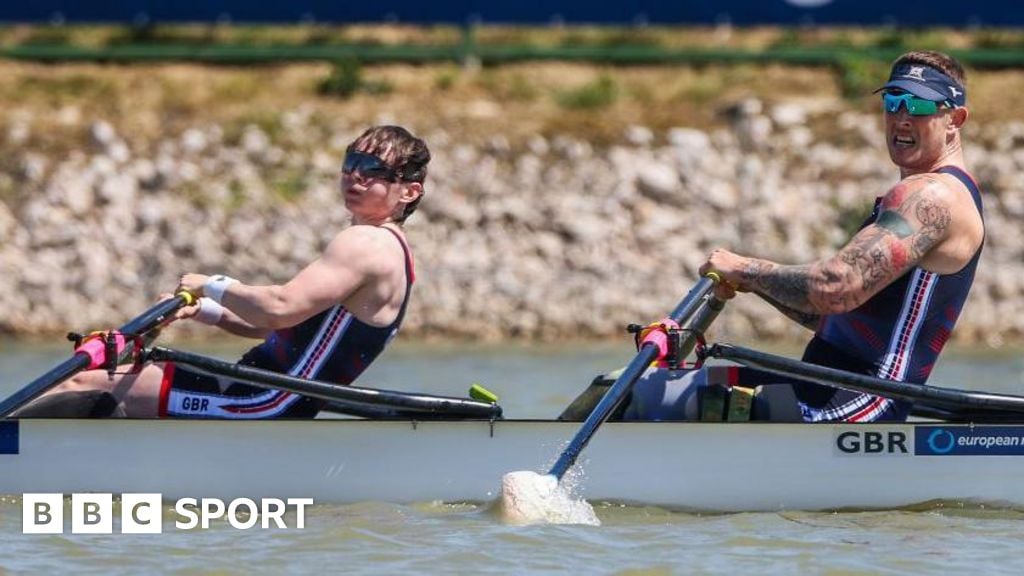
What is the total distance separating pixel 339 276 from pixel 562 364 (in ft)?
24.8

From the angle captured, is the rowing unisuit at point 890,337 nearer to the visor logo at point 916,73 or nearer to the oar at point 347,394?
the visor logo at point 916,73

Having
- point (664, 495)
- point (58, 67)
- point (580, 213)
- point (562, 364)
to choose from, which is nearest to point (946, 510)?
point (664, 495)

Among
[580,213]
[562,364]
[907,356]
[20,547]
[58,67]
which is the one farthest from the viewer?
[58,67]

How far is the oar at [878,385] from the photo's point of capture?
812 centimetres

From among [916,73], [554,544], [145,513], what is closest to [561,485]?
[554,544]

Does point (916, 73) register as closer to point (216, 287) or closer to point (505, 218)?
point (216, 287)

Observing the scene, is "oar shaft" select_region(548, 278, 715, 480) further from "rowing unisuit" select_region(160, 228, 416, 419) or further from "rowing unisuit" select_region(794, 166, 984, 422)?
"rowing unisuit" select_region(160, 228, 416, 419)

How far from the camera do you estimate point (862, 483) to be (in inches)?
328

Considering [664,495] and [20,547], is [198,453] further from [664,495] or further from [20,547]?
[664,495]

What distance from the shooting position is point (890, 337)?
27.2ft

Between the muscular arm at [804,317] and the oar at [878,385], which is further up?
the muscular arm at [804,317]

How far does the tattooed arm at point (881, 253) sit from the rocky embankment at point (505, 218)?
9.40 m

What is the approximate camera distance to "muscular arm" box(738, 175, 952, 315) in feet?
26.3

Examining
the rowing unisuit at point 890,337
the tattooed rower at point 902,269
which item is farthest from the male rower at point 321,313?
the rowing unisuit at point 890,337
